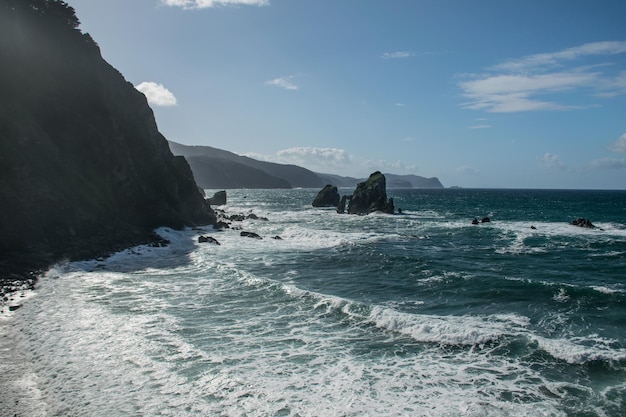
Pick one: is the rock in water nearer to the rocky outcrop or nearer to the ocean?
the rocky outcrop

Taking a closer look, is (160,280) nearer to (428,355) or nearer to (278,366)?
(278,366)

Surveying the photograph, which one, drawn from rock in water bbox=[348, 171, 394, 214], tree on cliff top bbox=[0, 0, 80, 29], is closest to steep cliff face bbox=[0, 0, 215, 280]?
tree on cliff top bbox=[0, 0, 80, 29]

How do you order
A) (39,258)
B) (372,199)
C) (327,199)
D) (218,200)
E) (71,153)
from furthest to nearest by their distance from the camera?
(218,200) → (327,199) → (372,199) → (71,153) → (39,258)

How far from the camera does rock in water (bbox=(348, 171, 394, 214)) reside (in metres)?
94.3

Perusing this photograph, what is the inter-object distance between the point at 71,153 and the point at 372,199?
64.3 meters

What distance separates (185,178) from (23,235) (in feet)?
100.0

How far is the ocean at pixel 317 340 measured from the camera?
43.3 feet

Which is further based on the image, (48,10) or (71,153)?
(48,10)

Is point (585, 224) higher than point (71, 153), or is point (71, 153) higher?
point (71, 153)

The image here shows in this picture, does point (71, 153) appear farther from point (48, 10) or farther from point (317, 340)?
point (317, 340)

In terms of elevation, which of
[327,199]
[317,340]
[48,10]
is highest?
[48,10]

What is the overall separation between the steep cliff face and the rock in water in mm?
40698

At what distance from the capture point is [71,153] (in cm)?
4638

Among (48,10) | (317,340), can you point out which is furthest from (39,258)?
(48,10)
